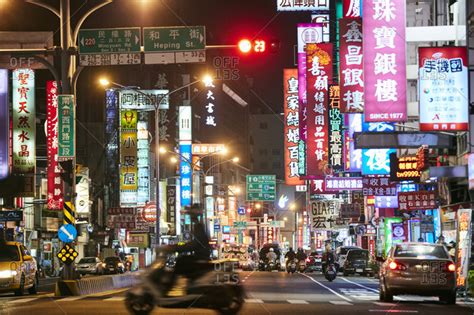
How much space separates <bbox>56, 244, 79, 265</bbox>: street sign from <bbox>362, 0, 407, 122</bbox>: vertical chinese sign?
462 inches

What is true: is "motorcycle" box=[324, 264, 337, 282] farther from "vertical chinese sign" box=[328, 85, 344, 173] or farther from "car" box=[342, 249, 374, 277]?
"car" box=[342, 249, 374, 277]

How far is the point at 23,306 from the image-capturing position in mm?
21812

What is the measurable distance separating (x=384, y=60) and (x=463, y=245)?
28.4 ft

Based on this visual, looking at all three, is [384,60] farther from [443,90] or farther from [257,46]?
[257,46]

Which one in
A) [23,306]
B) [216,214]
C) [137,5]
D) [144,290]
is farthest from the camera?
[216,214]

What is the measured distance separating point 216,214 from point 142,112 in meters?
42.5

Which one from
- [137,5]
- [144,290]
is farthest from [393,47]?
[137,5]

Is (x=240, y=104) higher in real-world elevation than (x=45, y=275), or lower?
higher

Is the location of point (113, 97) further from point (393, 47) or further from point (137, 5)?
point (393, 47)

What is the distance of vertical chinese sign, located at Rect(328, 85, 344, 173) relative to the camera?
4659 centimetres

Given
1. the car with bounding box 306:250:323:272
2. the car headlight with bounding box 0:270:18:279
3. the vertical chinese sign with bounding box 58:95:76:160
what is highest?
the vertical chinese sign with bounding box 58:95:76:160

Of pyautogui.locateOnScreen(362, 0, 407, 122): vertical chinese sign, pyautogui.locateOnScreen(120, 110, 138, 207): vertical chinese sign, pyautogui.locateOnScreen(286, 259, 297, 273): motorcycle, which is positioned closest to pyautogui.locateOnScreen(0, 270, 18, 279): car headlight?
pyautogui.locateOnScreen(362, 0, 407, 122): vertical chinese sign

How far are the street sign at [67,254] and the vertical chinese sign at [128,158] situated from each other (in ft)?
128

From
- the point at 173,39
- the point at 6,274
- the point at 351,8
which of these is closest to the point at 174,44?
the point at 173,39
